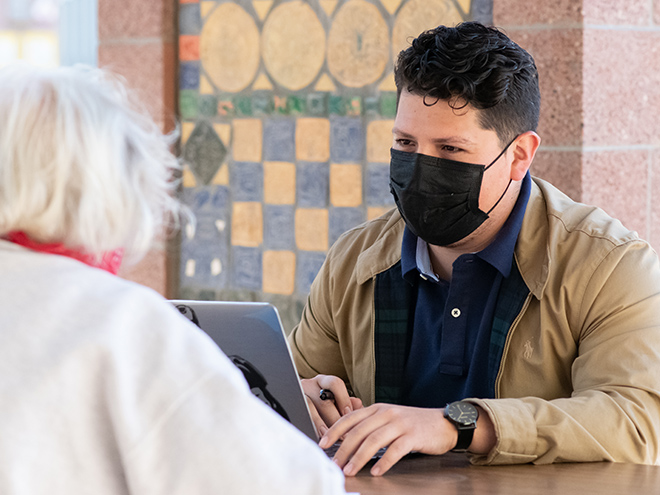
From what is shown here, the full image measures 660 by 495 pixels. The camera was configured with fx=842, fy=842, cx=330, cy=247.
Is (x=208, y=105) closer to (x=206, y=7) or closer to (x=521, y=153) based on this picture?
(x=206, y=7)

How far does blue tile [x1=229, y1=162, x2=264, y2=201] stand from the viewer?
3252mm

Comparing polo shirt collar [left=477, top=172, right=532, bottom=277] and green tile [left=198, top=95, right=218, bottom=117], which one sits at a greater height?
Result: green tile [left=198, top=95, right=218, bottom=117]

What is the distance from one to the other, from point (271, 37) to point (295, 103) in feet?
0.87

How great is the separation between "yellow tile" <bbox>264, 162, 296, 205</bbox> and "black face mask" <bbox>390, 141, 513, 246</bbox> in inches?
46.7

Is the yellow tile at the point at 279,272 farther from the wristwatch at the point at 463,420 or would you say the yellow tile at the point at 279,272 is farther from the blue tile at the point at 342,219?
the wristwatch at the point at 463,420

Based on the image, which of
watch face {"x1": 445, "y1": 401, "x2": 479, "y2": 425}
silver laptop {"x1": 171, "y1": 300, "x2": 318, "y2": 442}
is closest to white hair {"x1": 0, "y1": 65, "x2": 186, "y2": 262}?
silver laptop {"x1": 171, "y1": 300, "x2": 318, "y2": 442}

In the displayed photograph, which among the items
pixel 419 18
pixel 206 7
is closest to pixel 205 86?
pixel 206 7

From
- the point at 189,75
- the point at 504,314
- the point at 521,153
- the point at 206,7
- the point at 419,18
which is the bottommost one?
the point at 504,314

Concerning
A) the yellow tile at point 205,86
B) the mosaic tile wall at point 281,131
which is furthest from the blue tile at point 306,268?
the yellow tile at point 205,86

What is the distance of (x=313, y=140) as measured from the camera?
10.3ft

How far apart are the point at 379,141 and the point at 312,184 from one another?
0.32 meters

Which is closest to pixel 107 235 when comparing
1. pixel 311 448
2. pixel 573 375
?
pixel 311 448

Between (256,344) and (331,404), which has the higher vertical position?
(256,344)

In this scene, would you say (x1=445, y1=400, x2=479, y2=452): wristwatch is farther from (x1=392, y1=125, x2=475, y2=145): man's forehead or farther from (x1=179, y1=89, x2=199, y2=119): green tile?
(x1=179, y1=89, x2=199, y2=119): green tile
